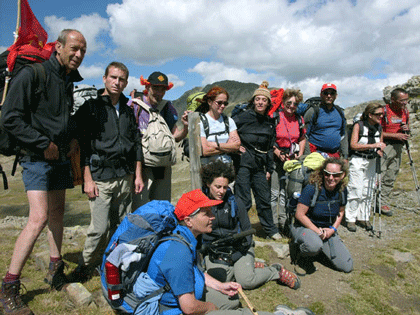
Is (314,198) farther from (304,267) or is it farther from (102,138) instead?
(102,138)

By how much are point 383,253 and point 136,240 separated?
7.12 meters

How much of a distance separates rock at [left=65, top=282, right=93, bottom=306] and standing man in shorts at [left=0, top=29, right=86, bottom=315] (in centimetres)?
74

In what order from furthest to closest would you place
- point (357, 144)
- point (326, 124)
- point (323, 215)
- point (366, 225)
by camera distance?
1. point (366, 225)
2. point (357, 144)
3. point (326, 124)
4. point (323, 215)

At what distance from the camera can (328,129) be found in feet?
28.3

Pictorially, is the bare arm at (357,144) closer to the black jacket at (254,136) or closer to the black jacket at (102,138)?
the black jacket at (254,136)

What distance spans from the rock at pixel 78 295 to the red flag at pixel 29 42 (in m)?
3.59

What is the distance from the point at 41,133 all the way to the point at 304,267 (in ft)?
20.1

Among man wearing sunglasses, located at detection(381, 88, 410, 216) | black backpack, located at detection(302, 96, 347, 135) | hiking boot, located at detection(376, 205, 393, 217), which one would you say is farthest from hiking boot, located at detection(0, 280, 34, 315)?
hiking boot, located at detection(376, 205, 393, 217)

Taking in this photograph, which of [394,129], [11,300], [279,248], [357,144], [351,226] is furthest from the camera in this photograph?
[394,129]

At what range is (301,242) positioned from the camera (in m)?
6.77

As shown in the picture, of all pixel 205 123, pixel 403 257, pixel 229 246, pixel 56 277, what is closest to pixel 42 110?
pixel 56 277

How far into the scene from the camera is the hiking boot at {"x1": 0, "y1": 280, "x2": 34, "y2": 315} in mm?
4145

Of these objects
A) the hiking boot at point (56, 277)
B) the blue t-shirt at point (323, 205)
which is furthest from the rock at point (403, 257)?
the hiking boot at point (56, 277)

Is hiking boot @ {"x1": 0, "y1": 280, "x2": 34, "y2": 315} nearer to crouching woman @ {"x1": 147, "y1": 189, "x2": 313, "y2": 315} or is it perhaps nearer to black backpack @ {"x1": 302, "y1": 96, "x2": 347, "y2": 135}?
crouching woman @ {"x1": 147, "y1": 189, "x2": 313, "y2": 315}
